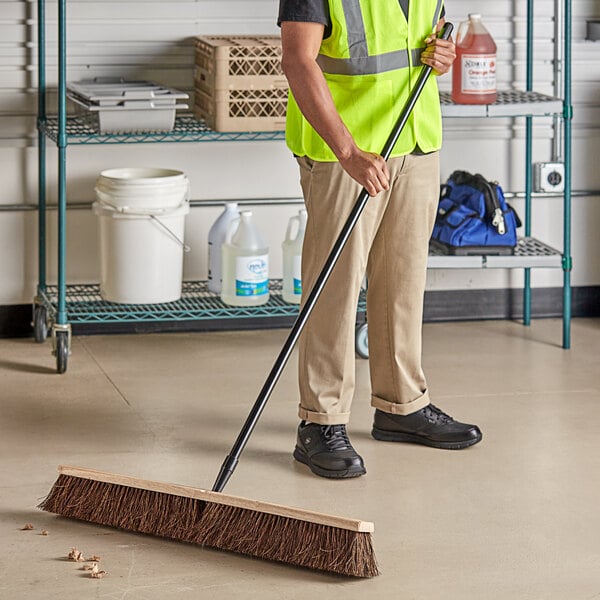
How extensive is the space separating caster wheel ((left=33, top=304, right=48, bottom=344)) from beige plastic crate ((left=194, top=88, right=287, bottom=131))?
84 centimetres

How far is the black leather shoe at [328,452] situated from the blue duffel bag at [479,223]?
1274 mm

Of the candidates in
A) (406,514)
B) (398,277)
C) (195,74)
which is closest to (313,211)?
(398,277)

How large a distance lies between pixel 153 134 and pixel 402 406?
1.31 meters

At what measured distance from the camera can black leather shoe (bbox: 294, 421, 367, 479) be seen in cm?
292

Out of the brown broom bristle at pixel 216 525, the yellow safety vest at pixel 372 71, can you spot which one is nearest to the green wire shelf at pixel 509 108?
the yellow safety vest at pixel 372 71

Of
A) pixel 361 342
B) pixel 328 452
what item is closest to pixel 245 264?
pixel 361 342

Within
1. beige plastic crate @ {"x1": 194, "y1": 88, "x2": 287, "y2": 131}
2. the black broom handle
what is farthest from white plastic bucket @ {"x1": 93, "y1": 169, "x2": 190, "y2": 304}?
the black broom handle

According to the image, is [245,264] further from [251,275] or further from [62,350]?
[62,350]

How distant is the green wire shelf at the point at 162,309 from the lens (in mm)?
3988

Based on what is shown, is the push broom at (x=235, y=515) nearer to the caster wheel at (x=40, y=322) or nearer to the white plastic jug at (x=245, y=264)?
the white plastic jug at (x=245, y=264)

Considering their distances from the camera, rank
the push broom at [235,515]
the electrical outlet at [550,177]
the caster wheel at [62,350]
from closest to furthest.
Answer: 1. the push broom at [235,515]
2. the caster wheel at [62,350]
3. the electrical outlet at [550,177]

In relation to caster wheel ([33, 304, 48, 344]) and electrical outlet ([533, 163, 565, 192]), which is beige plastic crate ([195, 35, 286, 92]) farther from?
electrical outlet ([533, 163, 565, 192])

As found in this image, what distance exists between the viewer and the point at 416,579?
238cm

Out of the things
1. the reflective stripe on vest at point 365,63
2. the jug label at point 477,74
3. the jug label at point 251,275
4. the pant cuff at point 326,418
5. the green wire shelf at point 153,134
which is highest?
the jug label at point 477,74
